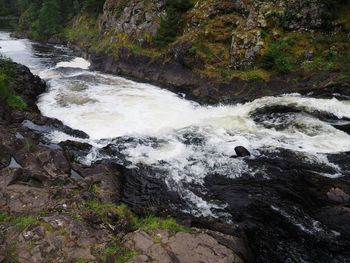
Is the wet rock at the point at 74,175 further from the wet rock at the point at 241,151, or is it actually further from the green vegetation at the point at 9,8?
the green vegetation at the point at 9,8

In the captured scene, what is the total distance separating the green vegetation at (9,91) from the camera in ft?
77.2

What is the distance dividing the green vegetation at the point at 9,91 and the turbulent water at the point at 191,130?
2.43m

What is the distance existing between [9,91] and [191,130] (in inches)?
520

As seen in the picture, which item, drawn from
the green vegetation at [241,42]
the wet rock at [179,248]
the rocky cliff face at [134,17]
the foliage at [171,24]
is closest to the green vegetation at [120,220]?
the wet rock at [179,248]

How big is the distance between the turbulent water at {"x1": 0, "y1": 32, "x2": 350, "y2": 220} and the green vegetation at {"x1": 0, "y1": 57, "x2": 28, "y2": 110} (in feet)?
7.98

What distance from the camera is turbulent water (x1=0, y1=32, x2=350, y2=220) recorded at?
18000 millimetres

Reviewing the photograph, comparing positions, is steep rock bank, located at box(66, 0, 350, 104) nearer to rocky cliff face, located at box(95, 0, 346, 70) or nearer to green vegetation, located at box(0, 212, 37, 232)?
rocky cliff face, located at box(95, 0, 346, 70)

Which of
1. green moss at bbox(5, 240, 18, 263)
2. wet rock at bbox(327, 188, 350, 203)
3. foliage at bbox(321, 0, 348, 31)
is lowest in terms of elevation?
green moss at bbox(5, 240, 18, 263)

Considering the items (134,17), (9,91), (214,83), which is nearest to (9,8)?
(134,17)

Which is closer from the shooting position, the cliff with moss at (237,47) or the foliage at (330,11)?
the cliff with moss at (237,47)

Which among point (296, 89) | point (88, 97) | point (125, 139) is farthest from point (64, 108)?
Answer: point (296, 89)

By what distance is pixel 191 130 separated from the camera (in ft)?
74.7

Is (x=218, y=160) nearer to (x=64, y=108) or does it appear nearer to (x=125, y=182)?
(x=125, y=182)

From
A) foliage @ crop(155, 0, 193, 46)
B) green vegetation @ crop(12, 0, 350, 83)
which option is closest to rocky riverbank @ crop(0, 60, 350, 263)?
green vegetation @ crop(12, 0, 350, 83)
